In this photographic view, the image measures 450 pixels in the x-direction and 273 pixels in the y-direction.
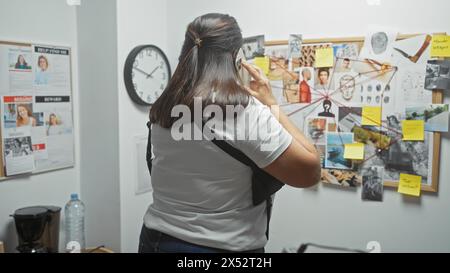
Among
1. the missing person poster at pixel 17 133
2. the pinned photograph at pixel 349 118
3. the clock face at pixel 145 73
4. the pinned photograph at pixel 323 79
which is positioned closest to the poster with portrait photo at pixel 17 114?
the missing person poster at pixel 17 133

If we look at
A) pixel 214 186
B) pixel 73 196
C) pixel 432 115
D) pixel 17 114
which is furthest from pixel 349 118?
pixel 17 114

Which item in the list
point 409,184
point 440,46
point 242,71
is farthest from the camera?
point 409,184

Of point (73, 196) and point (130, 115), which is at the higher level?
point (130, 115)

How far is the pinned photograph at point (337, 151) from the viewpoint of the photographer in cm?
191

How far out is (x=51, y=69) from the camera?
2.04 metres

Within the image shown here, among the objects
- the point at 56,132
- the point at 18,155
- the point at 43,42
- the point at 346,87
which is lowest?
the point at 18,155

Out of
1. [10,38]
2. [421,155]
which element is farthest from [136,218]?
[421,155]

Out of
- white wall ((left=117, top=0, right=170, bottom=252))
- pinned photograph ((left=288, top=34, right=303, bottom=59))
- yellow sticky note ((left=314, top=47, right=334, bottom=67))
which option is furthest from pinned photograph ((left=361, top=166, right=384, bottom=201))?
white wall ((left=117, top=0, right=170, bottom=252))

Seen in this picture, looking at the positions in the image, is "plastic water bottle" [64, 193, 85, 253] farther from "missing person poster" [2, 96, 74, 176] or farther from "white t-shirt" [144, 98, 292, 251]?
"white t-shirt" [144, 98, 292, 251]

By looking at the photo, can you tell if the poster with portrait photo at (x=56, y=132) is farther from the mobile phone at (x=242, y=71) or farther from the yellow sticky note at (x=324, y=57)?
the yellow sticky note at (x=324, y=57)

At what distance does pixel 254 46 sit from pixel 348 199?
0.97 m

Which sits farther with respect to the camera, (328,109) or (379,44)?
(328,109)

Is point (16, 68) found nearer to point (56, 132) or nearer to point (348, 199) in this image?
point (56, 132)

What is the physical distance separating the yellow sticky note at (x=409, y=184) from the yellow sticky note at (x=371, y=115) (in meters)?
0.28
